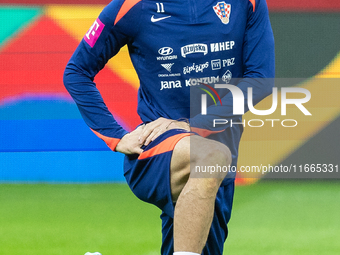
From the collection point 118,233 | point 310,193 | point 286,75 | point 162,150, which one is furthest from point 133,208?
point 162,150

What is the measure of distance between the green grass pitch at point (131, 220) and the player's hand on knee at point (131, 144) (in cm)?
112

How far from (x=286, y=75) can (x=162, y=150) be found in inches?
100

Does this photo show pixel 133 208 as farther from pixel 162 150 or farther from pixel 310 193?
pixel 162 150

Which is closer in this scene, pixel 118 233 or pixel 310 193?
pixel 118 233

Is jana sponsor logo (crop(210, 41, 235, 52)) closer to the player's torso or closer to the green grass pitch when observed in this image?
the player's torso

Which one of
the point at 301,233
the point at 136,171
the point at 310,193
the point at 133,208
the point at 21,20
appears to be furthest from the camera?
the point at 21,20

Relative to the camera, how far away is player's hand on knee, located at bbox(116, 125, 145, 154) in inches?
58.8

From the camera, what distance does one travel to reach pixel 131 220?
9.80ft

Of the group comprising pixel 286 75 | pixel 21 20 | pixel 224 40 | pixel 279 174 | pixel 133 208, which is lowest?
pixel 279 174

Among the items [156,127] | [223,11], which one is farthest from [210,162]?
[223,11]

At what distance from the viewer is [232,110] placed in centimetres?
149

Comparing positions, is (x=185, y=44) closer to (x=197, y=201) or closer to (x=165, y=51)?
(x=165, y=51)

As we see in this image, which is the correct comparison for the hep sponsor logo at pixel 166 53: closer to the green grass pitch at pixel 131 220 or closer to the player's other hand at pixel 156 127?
the player's other hand at pixel 156 127

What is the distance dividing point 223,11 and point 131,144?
1.88 ft
